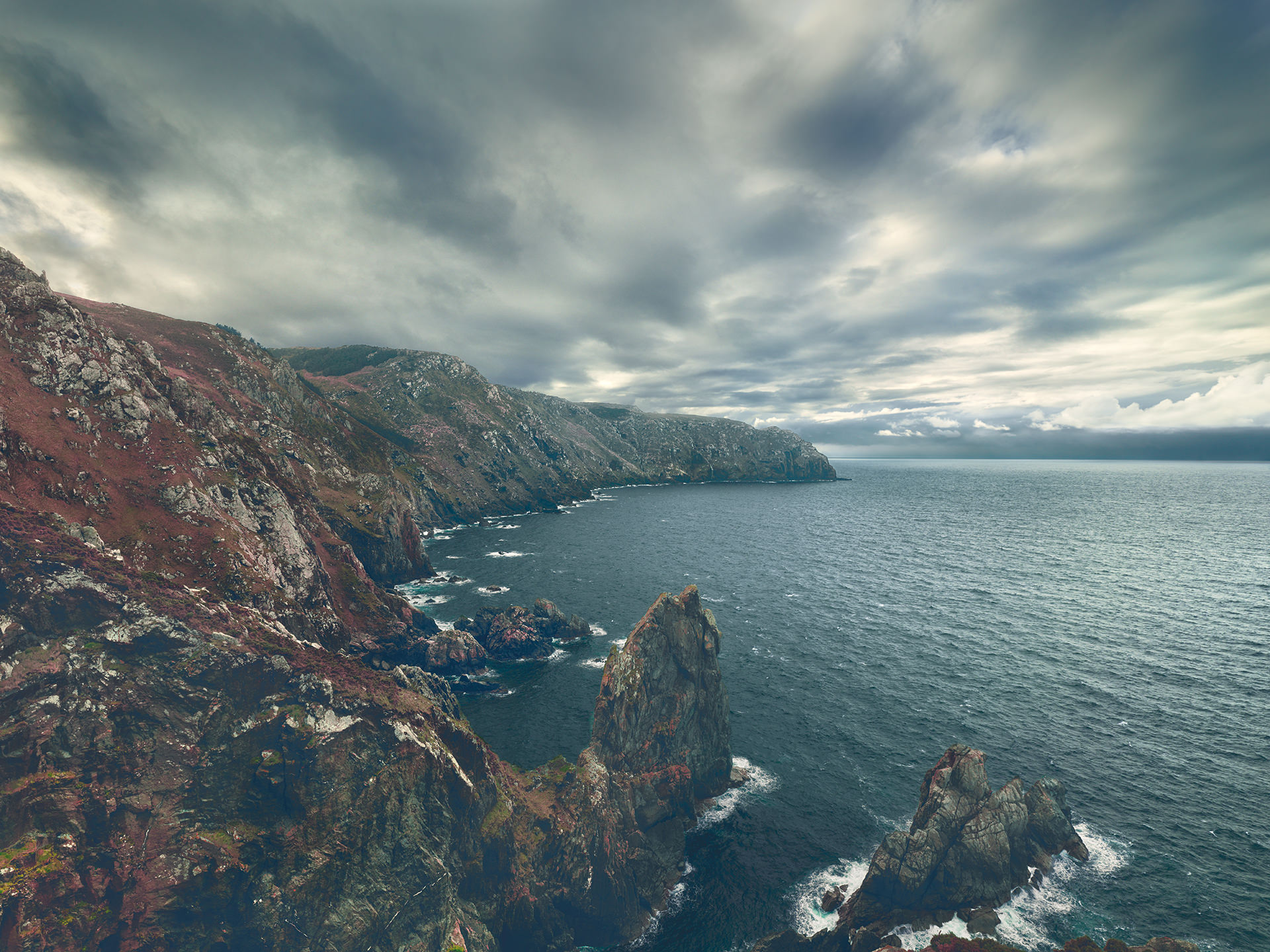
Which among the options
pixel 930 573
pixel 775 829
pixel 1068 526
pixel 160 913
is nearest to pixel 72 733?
pixel 160 913

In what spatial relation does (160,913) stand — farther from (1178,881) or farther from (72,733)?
(1178,881)

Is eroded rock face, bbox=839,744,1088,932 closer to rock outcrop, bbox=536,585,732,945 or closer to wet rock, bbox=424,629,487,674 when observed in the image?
rock outcrop, bbox=536,585,732,945

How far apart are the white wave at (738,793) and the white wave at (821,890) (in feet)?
33.1

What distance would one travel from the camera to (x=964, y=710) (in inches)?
2576

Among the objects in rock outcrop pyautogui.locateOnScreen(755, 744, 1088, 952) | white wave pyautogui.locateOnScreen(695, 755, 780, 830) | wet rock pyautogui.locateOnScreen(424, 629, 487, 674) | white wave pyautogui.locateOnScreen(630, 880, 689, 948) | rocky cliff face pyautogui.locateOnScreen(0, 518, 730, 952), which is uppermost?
rocky cliff face pyautogui.locateOnScreen(0, 518, 730, 952)

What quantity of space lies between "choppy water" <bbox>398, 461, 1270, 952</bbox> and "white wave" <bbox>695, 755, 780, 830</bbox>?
0.25 metres

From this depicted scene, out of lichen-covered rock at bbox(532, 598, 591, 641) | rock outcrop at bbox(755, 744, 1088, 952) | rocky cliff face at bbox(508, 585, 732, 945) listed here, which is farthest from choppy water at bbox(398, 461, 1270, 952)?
lichen-covered rock at bbox(532, 598, 591, 641)

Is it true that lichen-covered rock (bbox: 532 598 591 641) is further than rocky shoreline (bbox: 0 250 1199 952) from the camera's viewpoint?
Yes

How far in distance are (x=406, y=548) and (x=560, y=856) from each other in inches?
3839

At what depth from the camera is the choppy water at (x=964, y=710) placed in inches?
1604

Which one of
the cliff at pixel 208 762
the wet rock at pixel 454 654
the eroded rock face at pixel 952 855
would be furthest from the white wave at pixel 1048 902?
the wet rock at pixel 454 654

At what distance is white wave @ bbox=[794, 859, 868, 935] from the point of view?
A: 129 ft

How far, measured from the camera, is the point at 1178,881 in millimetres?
40688

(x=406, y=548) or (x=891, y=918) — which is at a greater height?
(x=406, y=548)
